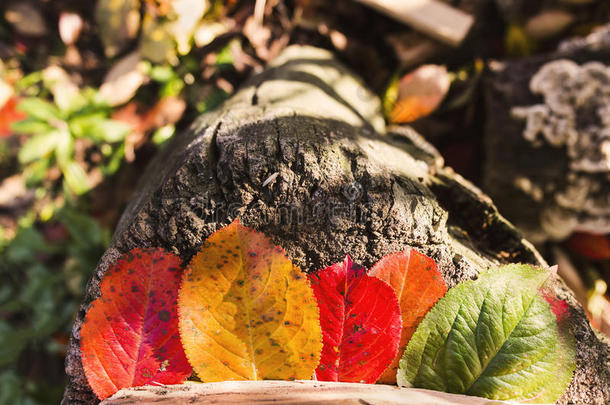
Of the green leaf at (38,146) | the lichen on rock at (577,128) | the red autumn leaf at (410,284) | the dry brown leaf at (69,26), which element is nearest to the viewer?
the red autumn leaf at (410,284)

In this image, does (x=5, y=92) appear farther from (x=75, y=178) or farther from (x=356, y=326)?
(x=356, y=326)

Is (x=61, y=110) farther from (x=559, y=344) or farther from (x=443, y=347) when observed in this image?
(x=559, y=344)

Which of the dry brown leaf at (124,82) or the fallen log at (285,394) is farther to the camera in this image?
the dry brown leaf at (124,82)

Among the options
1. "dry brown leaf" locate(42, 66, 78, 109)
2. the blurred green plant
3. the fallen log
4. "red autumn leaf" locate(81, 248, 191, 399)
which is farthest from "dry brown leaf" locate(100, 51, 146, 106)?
the fallen log

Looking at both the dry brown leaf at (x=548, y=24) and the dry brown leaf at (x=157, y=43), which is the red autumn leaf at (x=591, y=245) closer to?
the dry brown leaf at (x=548, y=24)

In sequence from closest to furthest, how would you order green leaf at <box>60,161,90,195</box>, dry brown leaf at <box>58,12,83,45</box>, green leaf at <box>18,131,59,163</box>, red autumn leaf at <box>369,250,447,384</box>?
red autumn leaf at <box>369,250,447,384</box> → green leaf at <box>18,131,59,163</box> → green leaf at <box>60,161,90,195</box> → dry brown leaf at <box>58,12,83,45</box>

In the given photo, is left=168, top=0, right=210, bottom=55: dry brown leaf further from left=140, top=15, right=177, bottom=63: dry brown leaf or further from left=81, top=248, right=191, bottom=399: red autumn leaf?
left=81, top=248, right=191, bottom=399: red autumn leaf

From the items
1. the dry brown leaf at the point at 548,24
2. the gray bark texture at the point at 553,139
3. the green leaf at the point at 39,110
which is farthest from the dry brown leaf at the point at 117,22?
the dry brown leaf at the point at 548,24
